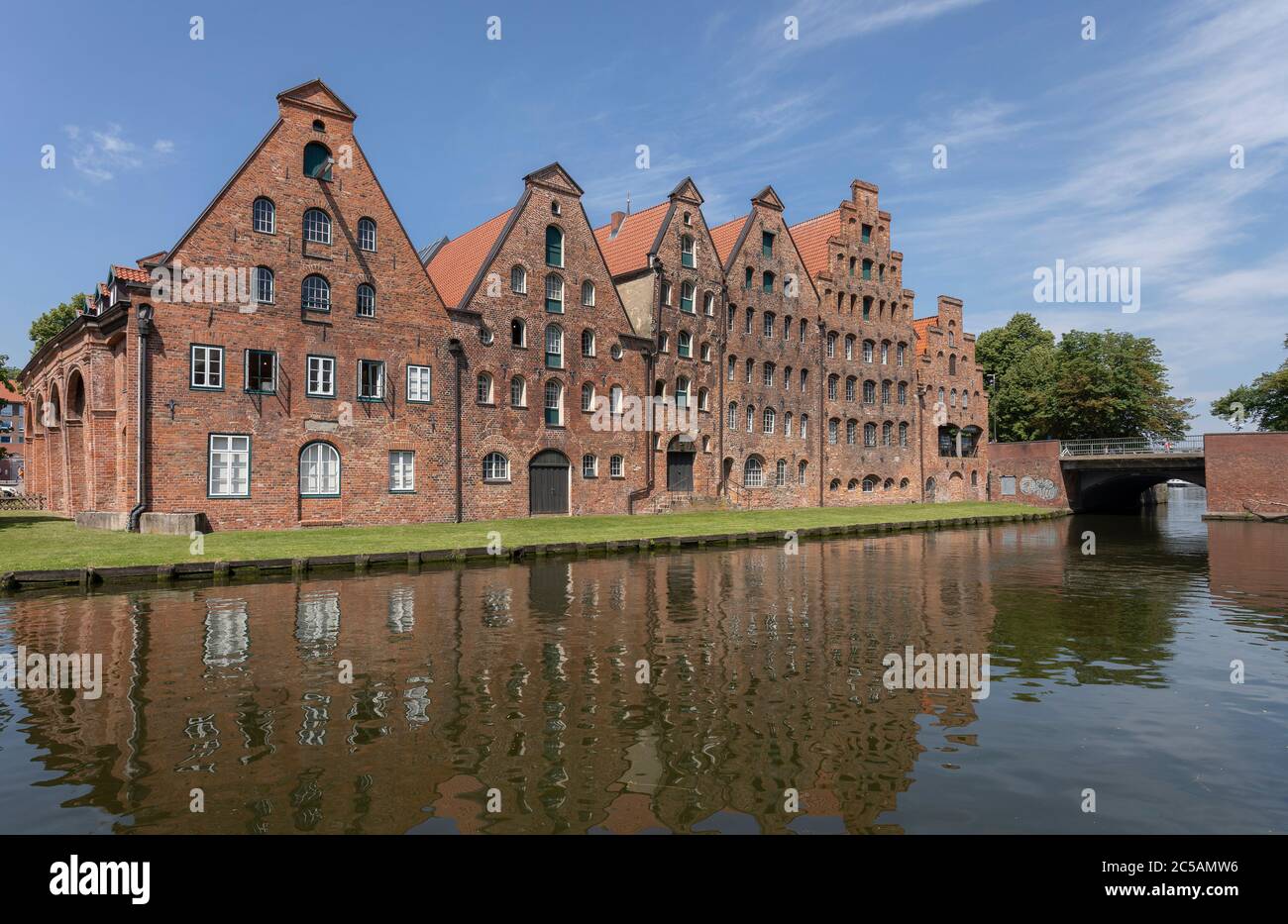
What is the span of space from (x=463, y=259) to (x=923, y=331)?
126 feet

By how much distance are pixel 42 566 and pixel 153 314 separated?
12.5 metres

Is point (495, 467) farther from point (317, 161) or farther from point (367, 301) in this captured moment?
point (317, 161)

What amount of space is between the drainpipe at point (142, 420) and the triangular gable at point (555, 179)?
1819 cm

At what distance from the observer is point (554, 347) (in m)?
39.0

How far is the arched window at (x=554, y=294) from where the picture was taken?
38.8 m

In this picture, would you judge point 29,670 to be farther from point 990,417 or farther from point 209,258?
point 990,417

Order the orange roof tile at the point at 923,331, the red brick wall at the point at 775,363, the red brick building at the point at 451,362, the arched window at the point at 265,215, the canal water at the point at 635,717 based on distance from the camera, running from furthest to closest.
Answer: the orange roof tile at the point at 923,331
the red brick wall at the point at 775,363
the arched window at the point at 265,215
the red brick building at the point at 451,362
the canal water at the point at 635,717

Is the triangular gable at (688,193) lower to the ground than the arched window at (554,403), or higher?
higher

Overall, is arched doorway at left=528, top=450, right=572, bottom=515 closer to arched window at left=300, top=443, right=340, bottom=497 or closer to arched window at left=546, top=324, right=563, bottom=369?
arched window at left=546, top=324, right=563, bottom=369

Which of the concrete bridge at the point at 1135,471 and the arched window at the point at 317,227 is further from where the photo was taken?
the concrete bridge at the point at 1135,471

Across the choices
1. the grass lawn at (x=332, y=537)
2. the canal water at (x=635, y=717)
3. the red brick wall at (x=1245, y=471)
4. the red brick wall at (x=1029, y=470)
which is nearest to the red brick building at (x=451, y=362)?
the grass lawn at (x=332, y=537)

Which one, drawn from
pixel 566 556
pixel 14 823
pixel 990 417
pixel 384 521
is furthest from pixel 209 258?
pixel 990 417

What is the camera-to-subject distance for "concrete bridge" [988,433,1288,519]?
53.6 m

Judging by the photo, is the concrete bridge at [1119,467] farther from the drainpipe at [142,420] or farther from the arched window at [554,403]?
the drainpipe at [142,420]
